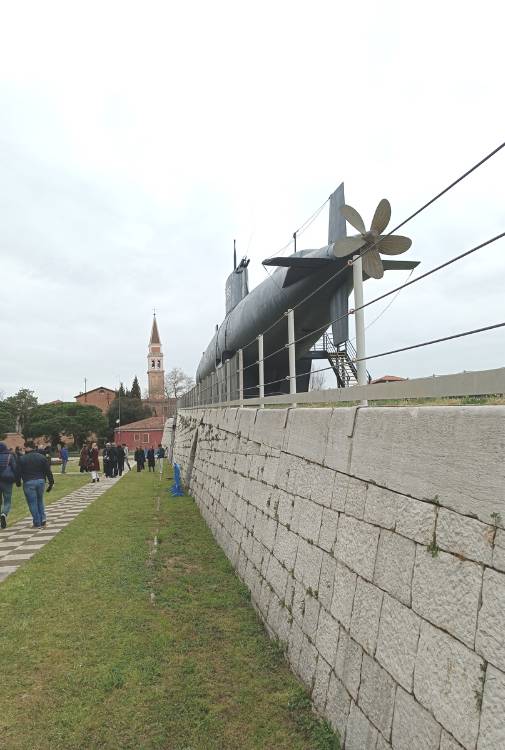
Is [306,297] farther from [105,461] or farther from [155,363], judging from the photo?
[155,363]

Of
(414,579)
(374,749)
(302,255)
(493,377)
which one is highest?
(302,255)

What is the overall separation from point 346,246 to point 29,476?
7.01 meters

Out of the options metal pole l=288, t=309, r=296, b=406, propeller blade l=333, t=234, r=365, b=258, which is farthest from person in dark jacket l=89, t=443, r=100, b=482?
propeller blade l=333, t=234, r=365, b=258

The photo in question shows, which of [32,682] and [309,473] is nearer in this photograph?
[32,682]

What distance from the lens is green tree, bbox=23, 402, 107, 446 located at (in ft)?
178

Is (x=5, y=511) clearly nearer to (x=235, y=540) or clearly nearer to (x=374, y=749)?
(x=235, y=540)

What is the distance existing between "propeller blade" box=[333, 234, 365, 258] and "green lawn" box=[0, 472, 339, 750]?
3.35m

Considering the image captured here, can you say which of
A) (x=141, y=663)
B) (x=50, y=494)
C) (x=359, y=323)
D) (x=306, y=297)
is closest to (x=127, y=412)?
(x=50, y=494)

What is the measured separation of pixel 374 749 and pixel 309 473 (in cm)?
199

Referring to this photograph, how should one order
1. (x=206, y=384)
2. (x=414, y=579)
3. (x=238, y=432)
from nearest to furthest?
(x=414, y=579), (x=238, y=432), (x=206, y=384)

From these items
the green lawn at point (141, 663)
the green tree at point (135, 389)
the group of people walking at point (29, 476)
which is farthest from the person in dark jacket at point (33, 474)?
the green tree at point (135, 389)

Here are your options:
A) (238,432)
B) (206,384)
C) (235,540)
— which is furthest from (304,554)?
(206,384)

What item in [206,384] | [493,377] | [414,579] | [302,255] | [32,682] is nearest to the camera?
[493,377]

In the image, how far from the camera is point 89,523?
10.3 meters
